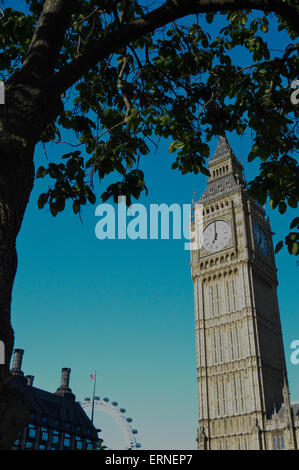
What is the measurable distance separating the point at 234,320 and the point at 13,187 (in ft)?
202

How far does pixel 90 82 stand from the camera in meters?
10.3

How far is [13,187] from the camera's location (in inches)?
190

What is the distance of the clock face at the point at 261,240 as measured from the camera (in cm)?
6881

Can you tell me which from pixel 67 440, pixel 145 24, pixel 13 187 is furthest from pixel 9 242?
pixel 67 440

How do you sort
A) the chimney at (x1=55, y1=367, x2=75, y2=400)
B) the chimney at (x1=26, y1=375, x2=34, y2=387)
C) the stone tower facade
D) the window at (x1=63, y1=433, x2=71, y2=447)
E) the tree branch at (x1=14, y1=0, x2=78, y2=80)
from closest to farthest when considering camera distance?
the tree branch at (x1=14, y1=0, x2=78, y2=80) < the stone tower facade < the window at (x1=63, y1=433, x2=71, y2=447) < the chimney at (x1=26, y1=375, x2=34, y2=387) < the chimney at (x1=55, y1=367, x2=75, y2=400)

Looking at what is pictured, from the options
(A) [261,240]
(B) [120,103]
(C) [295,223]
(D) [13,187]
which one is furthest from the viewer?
(A) [261,240]

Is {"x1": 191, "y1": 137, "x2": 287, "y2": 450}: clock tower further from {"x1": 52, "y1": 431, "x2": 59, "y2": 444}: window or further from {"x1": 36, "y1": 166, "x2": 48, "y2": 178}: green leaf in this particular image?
{"x1": 36, "y1": 166, "x2": 48, "y2": 178}: green leaf

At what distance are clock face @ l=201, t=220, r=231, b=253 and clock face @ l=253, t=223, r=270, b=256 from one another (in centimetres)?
415

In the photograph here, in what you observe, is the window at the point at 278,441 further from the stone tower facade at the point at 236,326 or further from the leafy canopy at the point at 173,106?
the leafy canopy at the point at 173,106

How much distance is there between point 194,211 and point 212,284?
12584 millimetres

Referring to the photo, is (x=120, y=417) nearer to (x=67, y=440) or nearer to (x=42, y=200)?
(x=67, y=440)

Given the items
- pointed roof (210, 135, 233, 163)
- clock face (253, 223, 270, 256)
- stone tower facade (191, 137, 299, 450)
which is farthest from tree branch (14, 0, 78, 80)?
pointed roof (210, 135, 233, 163)

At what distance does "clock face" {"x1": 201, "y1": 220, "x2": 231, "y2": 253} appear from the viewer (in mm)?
68250
